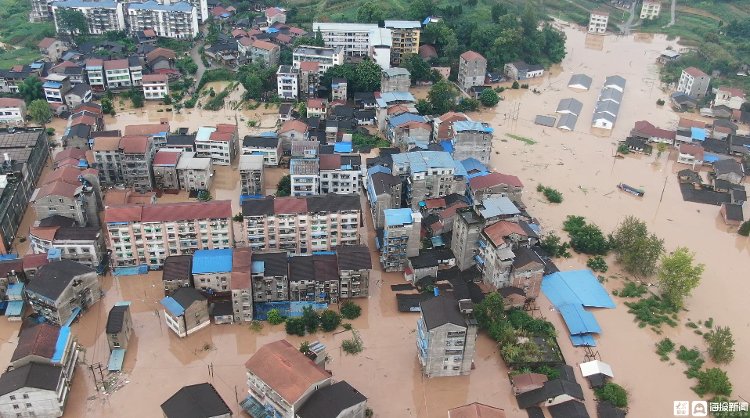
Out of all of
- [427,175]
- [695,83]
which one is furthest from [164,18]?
[695,83]

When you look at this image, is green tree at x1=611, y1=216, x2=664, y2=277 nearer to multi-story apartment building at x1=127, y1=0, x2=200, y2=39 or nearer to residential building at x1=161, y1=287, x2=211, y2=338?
residential building at x1=161, y1=287, x2=211, y2=338

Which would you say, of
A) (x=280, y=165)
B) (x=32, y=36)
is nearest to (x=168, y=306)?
(x=280, y=165)

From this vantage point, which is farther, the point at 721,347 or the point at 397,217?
the point at 397,217

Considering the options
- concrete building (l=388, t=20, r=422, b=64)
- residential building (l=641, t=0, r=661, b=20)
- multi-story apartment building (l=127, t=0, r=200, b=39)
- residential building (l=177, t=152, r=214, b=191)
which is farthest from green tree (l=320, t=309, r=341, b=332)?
residential building (l=641, t=0, r=661, b=20)

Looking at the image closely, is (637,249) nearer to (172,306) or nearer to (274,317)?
(274,317)

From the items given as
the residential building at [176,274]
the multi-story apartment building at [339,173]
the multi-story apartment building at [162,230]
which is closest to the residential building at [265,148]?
the multi-story apartment building at [339,173]

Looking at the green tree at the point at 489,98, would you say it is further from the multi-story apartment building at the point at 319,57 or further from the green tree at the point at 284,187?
the green tree at the point at 284,187
